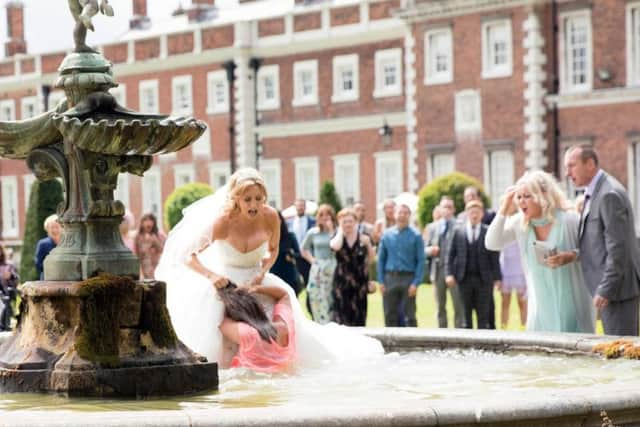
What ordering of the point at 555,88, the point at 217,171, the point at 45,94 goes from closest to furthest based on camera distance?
the point at 555,88, the point at 217,171, the point at 45,94

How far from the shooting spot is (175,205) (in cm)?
4888

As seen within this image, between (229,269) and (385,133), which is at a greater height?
(385,133)

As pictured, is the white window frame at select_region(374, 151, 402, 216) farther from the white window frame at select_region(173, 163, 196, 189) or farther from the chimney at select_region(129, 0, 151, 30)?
the chimney at select_region(129, 0, 151, 30)

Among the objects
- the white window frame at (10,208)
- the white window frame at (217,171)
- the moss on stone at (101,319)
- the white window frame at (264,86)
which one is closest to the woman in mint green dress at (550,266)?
the moss on stone at (101,319)

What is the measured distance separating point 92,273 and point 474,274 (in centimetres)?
897

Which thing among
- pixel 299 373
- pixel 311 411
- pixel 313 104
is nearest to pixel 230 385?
pixel 299 373

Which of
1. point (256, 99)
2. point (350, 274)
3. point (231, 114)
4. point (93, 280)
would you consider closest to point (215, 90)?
point (231, 114)

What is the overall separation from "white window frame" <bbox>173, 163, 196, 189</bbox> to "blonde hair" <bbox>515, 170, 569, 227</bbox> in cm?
4651

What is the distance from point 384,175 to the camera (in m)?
50.5

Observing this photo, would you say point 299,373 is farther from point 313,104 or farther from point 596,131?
point 313,104

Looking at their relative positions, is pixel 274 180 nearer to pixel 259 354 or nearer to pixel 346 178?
pixel 346 178

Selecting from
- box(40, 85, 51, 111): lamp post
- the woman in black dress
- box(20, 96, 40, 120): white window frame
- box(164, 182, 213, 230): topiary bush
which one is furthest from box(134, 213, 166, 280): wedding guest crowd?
box(20, 96, 40, 120): white window frame

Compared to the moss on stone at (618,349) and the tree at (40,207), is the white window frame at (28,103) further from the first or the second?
the moss on stone at (618,349)

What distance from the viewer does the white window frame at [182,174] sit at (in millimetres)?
58256
